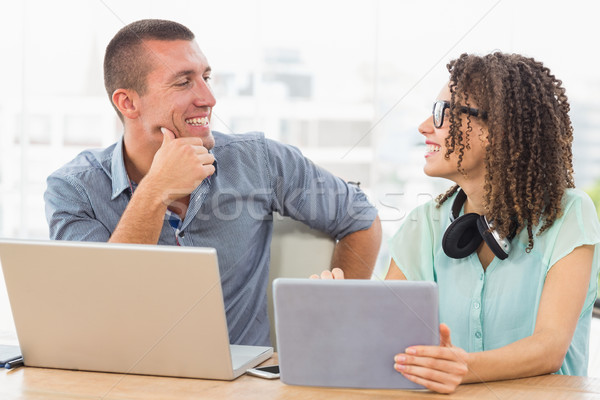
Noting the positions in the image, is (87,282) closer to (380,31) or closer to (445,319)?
(445,319)

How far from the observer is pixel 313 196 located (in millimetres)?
1869

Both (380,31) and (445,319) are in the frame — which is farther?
(380,31)

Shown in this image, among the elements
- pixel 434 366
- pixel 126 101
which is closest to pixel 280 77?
pixel 126 101

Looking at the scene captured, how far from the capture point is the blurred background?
462 cm

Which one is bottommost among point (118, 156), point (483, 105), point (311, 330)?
point (311, 330)

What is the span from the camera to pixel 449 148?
5.02 feet

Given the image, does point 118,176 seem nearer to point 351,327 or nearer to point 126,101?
point 126,101

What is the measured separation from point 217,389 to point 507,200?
2.63 ft

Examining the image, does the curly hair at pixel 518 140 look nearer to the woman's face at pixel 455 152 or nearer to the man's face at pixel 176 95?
the woman's face at pixel 455 152

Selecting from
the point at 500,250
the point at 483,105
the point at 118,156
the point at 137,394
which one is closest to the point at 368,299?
the point at 137,394

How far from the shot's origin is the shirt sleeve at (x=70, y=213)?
1.74 meters

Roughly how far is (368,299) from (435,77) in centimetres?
387

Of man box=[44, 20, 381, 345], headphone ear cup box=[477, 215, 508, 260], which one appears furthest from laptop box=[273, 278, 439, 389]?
man box=[44, 20, 381, 345]

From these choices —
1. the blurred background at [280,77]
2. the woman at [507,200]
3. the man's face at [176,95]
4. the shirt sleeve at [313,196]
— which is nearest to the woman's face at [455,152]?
the woman at [507,200]
